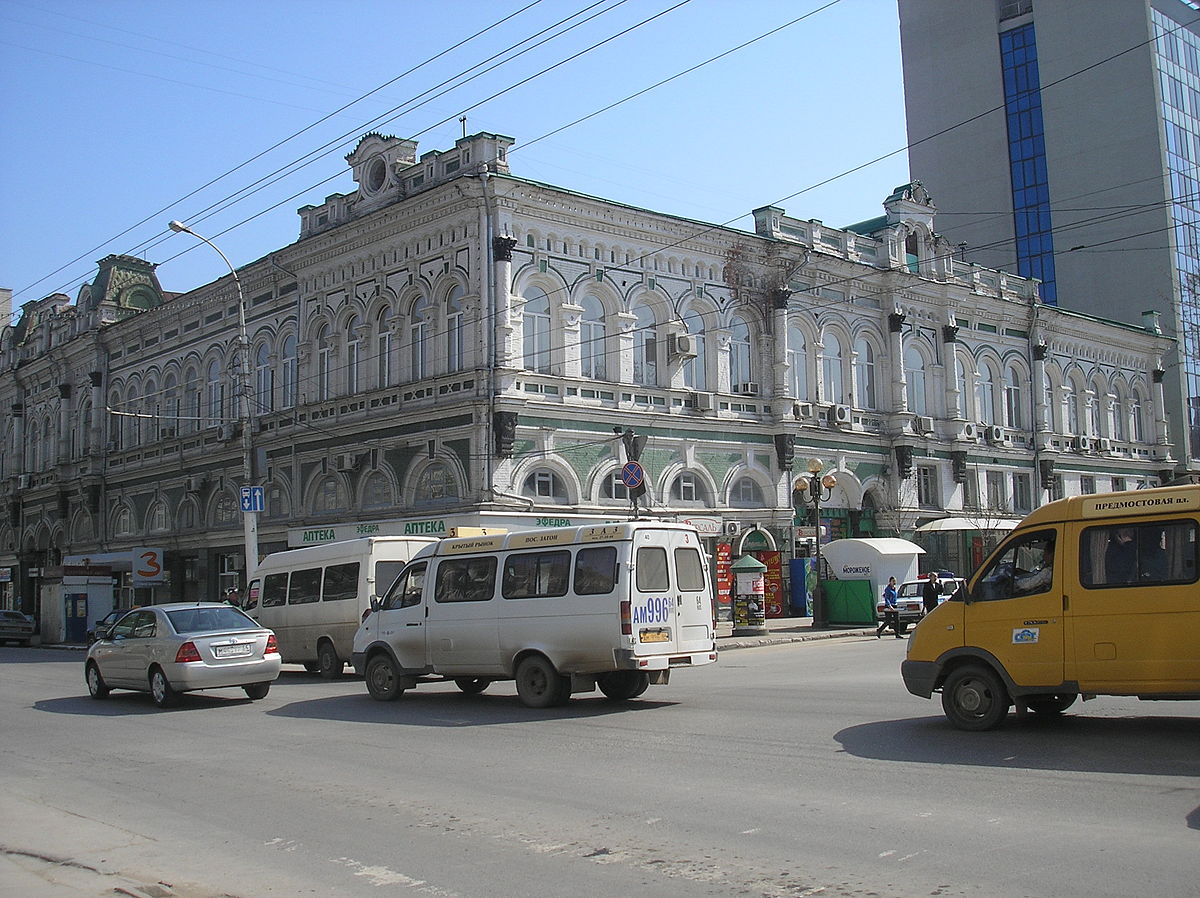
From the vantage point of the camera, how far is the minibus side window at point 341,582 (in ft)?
70.9

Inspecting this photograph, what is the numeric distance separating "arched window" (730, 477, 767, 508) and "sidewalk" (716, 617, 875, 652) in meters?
3.71

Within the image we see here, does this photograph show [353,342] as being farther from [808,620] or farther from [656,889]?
[656,889]

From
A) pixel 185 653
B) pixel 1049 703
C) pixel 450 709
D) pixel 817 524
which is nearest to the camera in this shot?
pixel 1049 703

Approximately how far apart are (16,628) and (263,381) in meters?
13.2

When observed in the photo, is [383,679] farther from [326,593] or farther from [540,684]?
[326,593]

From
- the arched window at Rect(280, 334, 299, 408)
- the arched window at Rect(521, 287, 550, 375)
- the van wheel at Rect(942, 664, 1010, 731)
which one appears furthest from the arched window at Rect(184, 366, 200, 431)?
the van wheel at Rect(942, 664, 1010, 731)

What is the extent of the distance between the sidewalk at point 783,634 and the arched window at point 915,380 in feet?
36.7

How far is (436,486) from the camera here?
31531 mm

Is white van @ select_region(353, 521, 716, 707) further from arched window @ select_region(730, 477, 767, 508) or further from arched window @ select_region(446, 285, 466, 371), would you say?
arched window @ select_region(730, 477, 767, 508)

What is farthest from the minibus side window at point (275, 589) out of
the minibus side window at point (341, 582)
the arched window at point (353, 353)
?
the arched window at point (353, 353)

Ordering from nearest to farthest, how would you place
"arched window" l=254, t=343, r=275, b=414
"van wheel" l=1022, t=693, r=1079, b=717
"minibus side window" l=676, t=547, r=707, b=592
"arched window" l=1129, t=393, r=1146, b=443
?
"van wheel" l=1022, t=693, r=1079, b=717, "minibus side window" l=676, t=547, r=707, b=592, "arched window" l=254, t=343, r=275, b=414, "arched window" l=1129, t=393, r=1146, b=443

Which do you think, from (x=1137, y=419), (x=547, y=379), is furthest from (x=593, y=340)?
(x=1137, y=419)

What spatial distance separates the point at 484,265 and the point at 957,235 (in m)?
52.4

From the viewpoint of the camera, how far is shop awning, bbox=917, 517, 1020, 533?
3906cm
